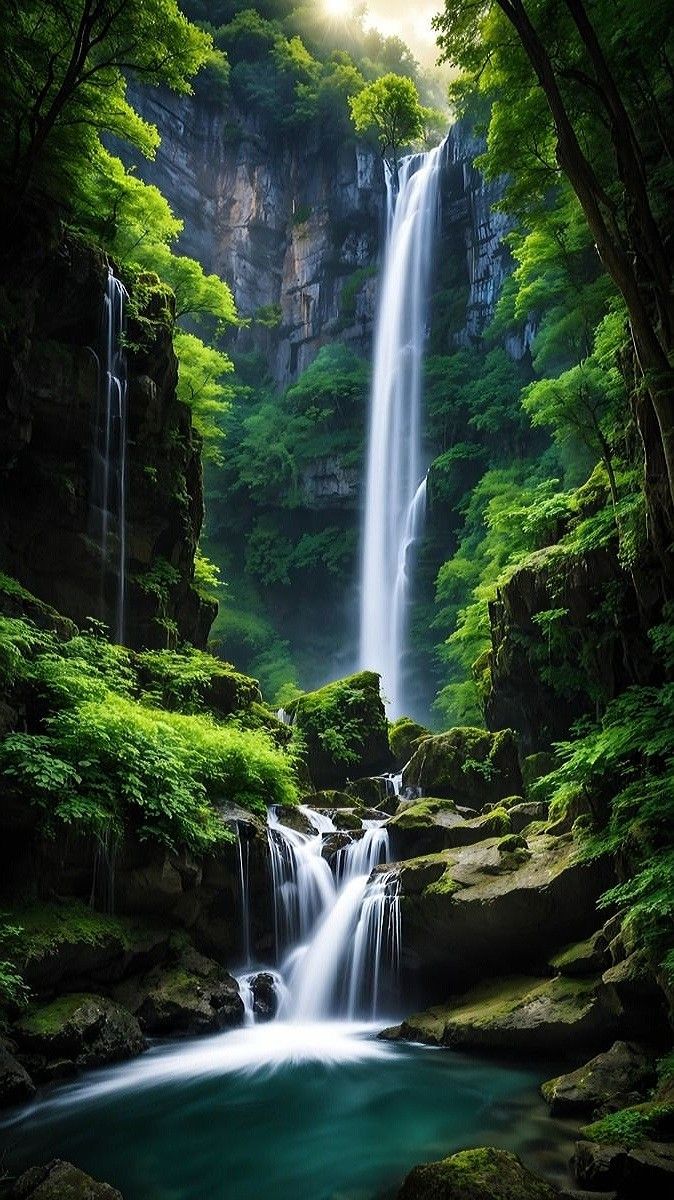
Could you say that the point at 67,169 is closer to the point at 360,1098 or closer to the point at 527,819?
the point at 527,819

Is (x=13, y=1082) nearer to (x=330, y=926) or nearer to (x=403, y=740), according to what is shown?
(x=330, y=926)

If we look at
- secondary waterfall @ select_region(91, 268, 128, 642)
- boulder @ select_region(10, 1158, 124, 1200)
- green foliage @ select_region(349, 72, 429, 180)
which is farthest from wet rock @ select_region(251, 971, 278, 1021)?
green foliage @ select_region(349, 72, 429, 180)

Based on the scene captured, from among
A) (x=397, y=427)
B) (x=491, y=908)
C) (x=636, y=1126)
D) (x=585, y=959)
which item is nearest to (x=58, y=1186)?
(x=636, y=1126)

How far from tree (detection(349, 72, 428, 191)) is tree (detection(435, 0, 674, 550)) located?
3095cm

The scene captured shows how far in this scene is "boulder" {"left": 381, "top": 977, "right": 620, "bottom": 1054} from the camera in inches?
295

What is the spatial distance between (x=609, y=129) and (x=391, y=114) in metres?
36.0

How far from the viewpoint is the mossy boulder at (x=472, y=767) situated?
16.0 meters

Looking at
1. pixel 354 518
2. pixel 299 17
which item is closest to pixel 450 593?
pixel 354 518

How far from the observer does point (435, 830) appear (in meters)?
12.5

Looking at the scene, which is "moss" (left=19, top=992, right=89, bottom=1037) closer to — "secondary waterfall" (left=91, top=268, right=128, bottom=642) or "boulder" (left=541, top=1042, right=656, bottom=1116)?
"boulder" (left=541, top=1042, right=656, bottom=1116)

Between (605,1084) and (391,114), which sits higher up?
(391,114)

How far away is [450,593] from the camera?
2695 centimetres

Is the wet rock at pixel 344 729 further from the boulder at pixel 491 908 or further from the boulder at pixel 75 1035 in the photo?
the boulder at pixel 75 1035

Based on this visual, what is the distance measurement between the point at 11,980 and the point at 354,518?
98.2 feet
